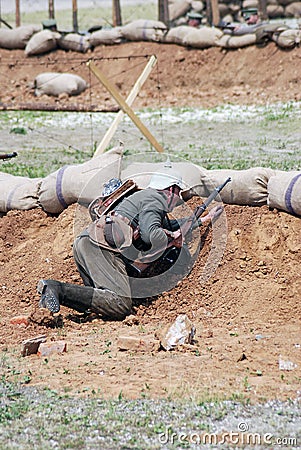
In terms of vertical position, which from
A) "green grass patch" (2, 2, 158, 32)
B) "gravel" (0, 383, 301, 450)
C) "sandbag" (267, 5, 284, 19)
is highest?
"gravel" (0, 383, 301, 450)

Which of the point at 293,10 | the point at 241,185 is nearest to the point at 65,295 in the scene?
the point at 241,185

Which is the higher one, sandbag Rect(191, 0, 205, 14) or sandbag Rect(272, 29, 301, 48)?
sandbag Rect(272, 29, 301, 48)

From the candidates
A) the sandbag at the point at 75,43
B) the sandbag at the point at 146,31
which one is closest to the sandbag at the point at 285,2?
the sandbag at the point at 146,31

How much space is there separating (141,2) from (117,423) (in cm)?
3875

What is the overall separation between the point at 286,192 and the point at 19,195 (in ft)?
9.61

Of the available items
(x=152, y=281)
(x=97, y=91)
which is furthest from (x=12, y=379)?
(x=97, y=91)

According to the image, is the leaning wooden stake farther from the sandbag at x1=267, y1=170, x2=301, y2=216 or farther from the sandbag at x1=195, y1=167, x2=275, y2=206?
the sandbag at x1=267, y1=170, x2=301, y2=216

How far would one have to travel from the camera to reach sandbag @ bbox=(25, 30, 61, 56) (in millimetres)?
21531

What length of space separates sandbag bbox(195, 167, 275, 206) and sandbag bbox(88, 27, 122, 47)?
14.7 metres

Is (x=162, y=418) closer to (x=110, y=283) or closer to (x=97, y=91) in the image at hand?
(x=110, y=283)

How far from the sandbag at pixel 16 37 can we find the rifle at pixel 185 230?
16.6 meters

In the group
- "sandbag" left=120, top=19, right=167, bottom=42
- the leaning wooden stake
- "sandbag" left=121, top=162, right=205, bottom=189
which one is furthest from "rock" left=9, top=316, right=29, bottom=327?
"sandbag" left=120, top=19, right=167, bottom=42

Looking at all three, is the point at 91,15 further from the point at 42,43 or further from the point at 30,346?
the point at 30,346

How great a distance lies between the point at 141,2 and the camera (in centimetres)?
4066
